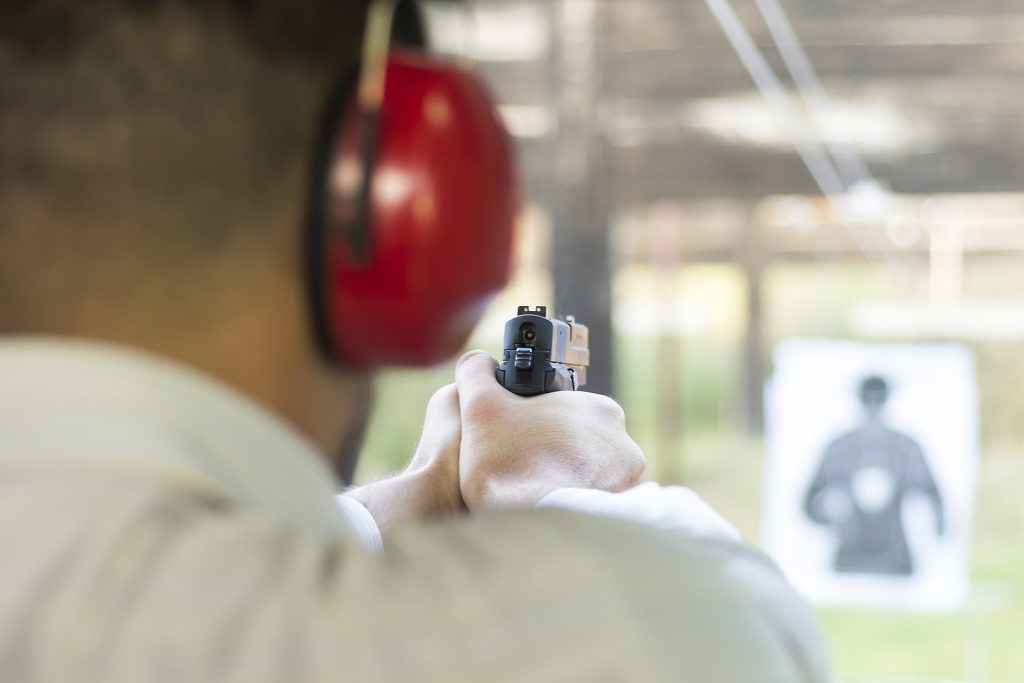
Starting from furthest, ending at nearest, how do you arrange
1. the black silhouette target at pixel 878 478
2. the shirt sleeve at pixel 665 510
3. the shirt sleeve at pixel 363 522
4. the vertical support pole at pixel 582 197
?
1. the black silhouette target at pixel 878 478
2. the vertical support pole at pixel 582 197
3. the shirt sleeve at pixel 363 522
4. the shirt sleeve at pixel 665 510

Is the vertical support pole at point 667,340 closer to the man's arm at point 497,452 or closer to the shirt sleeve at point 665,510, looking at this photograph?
the man's arm at point 497,452

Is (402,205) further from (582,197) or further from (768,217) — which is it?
(768,217)

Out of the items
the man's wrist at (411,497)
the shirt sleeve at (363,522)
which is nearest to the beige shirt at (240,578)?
the shirt sleeve at (363,522)

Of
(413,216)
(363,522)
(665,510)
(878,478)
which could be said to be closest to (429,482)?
(363,522)

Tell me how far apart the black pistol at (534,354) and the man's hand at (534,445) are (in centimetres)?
1

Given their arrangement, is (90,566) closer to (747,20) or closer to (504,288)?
(504,288)

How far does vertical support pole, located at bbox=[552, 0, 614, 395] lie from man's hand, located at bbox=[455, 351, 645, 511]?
11.5 ft

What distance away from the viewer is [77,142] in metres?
0.53

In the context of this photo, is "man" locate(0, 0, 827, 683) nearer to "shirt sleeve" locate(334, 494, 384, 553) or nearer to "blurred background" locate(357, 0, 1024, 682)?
"shirt sleeve" locate(334, 494, 384, 553)

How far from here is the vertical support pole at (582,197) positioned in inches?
183

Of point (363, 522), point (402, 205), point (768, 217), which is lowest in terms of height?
point (363, 522)

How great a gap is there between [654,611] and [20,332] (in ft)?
0.97

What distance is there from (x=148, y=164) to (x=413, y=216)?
12 cm

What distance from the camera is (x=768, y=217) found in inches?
270
